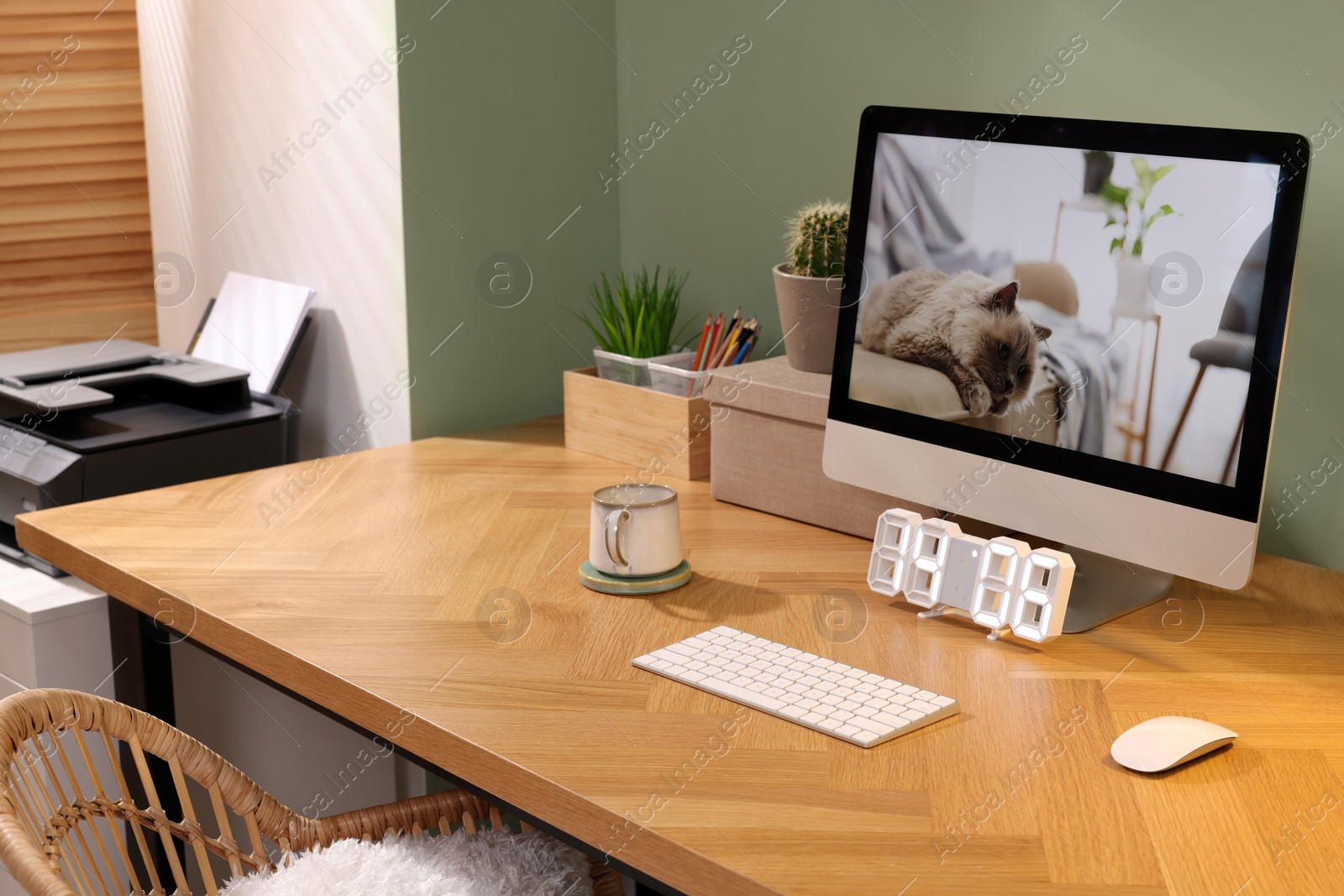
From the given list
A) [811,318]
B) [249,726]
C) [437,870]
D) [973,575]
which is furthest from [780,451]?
[249,726]

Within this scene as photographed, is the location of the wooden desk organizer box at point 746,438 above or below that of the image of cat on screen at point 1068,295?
below

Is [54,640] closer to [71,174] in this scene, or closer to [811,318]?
[811,318]

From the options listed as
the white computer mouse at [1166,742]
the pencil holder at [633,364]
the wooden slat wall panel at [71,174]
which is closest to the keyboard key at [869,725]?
the white computer mouse at [1166,742]

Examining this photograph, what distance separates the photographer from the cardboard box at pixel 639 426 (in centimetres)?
174

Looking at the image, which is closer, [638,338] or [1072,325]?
[1072,325]

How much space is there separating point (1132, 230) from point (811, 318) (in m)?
0.50

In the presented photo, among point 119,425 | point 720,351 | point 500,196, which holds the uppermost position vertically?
point 500,196

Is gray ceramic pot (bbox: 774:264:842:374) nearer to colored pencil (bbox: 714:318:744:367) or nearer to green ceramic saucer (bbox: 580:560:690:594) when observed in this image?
colored pencil (bbox: 714:318:744:367)

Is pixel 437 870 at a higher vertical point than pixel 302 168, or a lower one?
lower

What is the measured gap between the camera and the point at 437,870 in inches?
45.3

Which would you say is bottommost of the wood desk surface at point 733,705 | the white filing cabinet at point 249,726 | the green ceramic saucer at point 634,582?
the white filing cabinet at point 249,726

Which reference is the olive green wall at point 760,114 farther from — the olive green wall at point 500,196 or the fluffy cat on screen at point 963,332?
the fluffy cat on screen at point 963,332

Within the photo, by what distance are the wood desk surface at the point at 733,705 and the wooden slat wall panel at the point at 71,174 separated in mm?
859

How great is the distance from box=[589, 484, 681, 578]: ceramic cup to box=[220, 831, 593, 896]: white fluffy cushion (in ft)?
0.94
